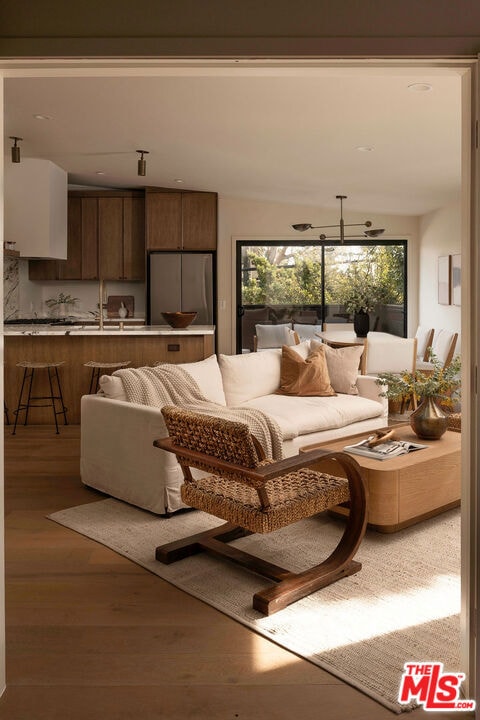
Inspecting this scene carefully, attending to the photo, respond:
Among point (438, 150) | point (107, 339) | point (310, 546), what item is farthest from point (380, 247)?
point (310, 546)

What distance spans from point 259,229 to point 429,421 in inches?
231

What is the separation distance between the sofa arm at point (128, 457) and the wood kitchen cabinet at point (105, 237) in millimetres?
4892

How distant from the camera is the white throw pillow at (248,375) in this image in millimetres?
5137

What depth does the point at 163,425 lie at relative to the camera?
3875 mm

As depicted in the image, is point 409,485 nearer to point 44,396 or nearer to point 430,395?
point 430,395

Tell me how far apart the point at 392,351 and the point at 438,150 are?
6.65 ft

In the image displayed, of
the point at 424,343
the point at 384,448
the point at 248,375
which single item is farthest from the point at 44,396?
the point at 424,343

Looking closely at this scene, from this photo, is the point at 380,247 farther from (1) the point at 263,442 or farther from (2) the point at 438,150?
(1) the point at 263,442

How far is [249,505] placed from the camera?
2.86 m

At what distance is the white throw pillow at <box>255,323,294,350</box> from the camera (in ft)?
30.9

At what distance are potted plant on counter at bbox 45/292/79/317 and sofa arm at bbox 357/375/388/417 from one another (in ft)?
15.7

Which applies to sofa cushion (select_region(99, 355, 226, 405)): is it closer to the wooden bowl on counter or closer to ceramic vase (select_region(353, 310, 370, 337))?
the wooden bowl on counter

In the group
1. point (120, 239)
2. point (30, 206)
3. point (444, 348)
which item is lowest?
point (444, 348)

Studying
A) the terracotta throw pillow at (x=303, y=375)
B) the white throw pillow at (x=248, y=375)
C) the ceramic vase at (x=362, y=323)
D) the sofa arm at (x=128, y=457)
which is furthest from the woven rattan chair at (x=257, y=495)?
the ceramic vase at (x=362, y=323)
